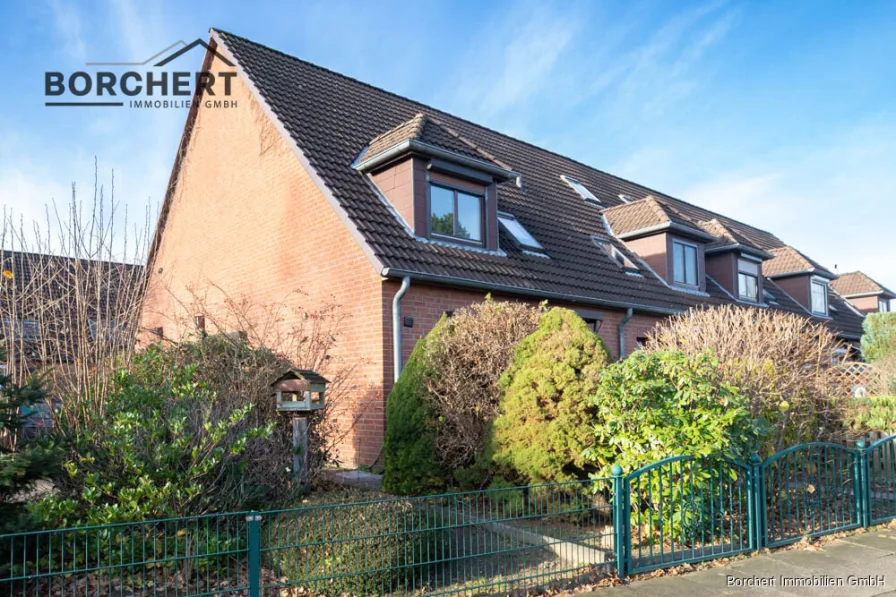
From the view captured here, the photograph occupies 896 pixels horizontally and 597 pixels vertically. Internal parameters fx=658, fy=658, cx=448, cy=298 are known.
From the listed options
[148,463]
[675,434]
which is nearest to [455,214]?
[675,434]

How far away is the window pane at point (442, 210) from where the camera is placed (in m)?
11.7

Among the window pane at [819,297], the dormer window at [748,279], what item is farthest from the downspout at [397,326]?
the window pane at [819,297]

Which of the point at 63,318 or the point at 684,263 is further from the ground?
the point at 684,263

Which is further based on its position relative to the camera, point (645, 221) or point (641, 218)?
point (641, 218)

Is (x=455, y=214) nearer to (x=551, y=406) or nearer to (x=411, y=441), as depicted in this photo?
(x=411, y=441)

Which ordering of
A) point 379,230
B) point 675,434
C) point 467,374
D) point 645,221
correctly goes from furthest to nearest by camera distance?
point 645,221
point 379,230
point 467,374
point 675,434


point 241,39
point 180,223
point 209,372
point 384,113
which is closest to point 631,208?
point 384,113

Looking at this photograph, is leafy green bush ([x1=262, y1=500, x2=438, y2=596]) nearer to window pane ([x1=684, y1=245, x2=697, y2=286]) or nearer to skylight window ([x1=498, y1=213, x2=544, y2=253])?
skylight window ([x1=498, y1=213, x2=544, y2=253])

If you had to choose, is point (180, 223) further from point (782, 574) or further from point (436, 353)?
point (782, 574)

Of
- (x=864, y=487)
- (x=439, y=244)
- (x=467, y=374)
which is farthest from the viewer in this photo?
(x=439, y=244)

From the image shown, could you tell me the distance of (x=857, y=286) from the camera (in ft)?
96.8

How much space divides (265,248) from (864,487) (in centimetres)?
1049

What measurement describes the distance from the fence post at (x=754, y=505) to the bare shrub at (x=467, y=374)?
279cm

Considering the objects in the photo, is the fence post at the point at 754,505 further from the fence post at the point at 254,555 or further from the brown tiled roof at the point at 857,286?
the brown tiled roof at the point at 857,286
